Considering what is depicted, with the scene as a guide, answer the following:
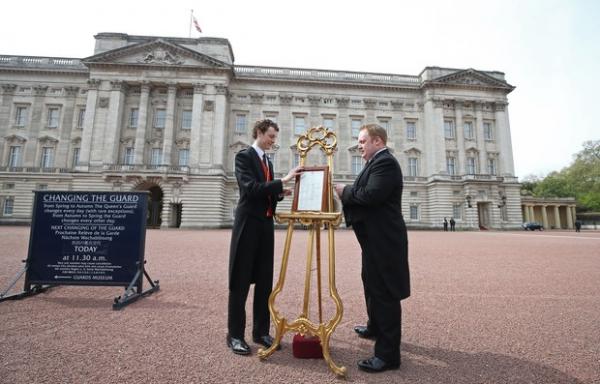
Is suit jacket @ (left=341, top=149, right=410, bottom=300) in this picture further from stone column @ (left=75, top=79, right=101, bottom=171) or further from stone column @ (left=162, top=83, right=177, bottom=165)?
stone column @ (left=75, top=79, right=101, bottom=171)

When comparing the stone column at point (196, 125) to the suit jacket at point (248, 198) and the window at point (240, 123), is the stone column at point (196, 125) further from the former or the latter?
the suit jacket at point (248, 198)

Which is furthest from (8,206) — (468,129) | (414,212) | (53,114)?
(468,129)

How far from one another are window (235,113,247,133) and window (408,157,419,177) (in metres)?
20.0

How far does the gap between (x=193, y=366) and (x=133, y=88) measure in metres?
36.2

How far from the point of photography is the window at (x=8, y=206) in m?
31.1

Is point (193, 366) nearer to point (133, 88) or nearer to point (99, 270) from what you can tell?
point (99, 270)

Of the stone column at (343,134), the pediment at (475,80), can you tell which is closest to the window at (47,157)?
the stone column at (343,134)

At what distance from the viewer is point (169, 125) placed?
31109 millimetres

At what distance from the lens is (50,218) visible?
514cm

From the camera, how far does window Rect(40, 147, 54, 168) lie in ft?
106

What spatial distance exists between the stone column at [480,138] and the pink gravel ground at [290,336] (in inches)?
1296

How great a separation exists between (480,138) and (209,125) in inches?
1245

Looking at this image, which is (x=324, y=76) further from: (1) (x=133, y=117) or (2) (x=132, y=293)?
(2) (x=132, y=293)

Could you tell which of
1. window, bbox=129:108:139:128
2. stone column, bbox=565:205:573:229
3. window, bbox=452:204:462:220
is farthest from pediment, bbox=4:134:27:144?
stone column, bbox=565:205:573:229
